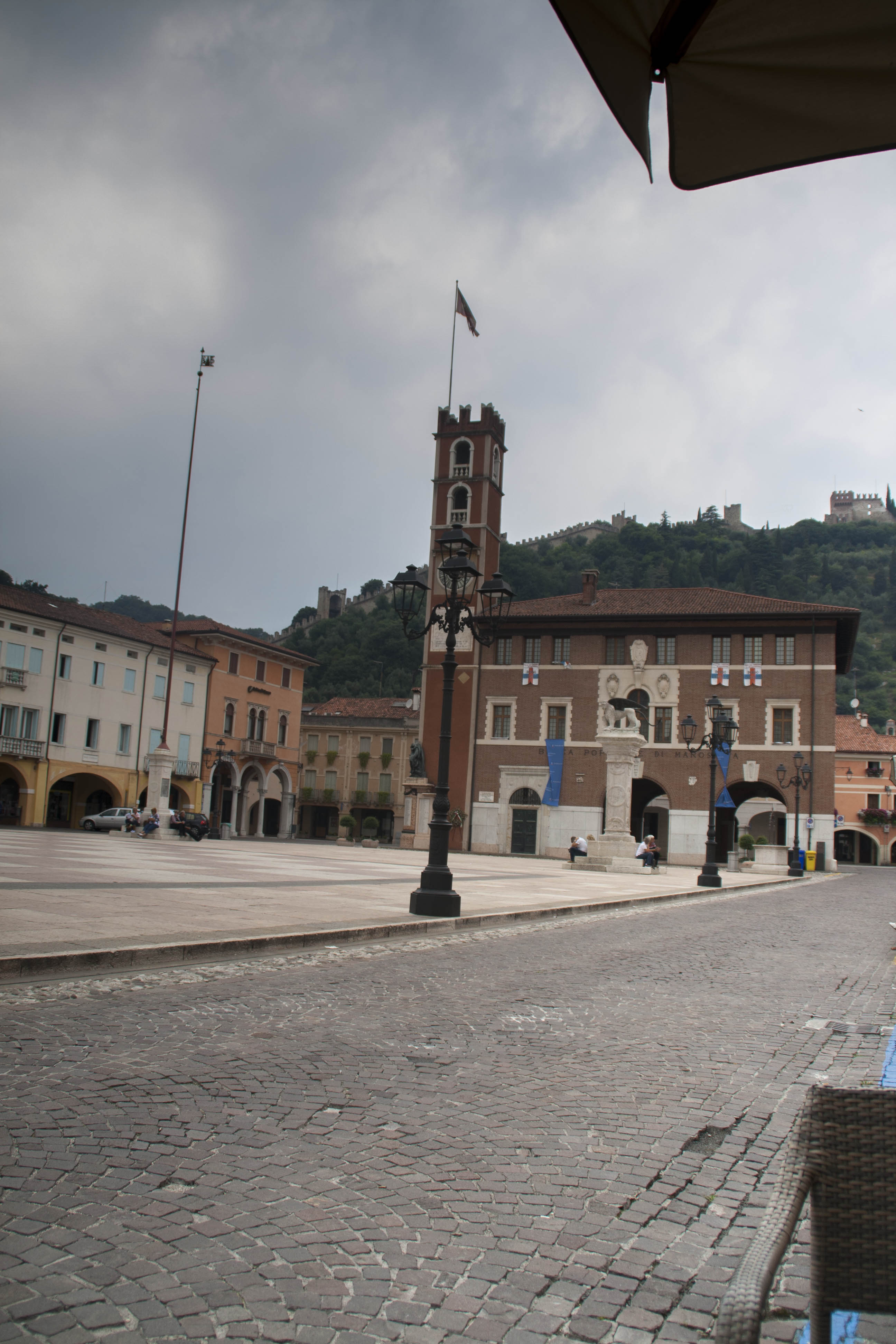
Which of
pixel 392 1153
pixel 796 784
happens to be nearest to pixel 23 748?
pixel 796 784

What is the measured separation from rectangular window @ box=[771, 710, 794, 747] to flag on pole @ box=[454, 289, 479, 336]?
24319 mm

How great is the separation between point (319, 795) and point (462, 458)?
29955 mm

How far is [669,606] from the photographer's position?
51.7 metres

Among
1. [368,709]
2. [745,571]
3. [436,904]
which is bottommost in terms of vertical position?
[436,904]

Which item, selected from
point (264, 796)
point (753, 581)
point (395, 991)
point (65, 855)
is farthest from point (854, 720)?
point (395, 991)

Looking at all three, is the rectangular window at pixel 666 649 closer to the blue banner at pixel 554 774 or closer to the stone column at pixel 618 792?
the blue banner at pixel 554 774

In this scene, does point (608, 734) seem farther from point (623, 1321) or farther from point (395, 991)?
point (623, 1321)

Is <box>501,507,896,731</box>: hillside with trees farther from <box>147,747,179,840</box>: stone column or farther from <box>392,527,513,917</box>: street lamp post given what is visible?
<box>392,527,513,917</box>: street lamp post

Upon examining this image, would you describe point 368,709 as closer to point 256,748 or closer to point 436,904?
point 256,748

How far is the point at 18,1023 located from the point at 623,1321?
4192 millimetres

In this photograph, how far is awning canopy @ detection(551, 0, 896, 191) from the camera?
81.6 inches

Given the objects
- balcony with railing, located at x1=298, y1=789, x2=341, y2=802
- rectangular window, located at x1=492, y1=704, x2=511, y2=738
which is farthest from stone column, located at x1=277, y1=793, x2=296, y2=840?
rectangular window, located at x1=492, y1=704, x2=511, y2=738

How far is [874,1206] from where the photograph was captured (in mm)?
1883

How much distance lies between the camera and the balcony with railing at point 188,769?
55.0 m
